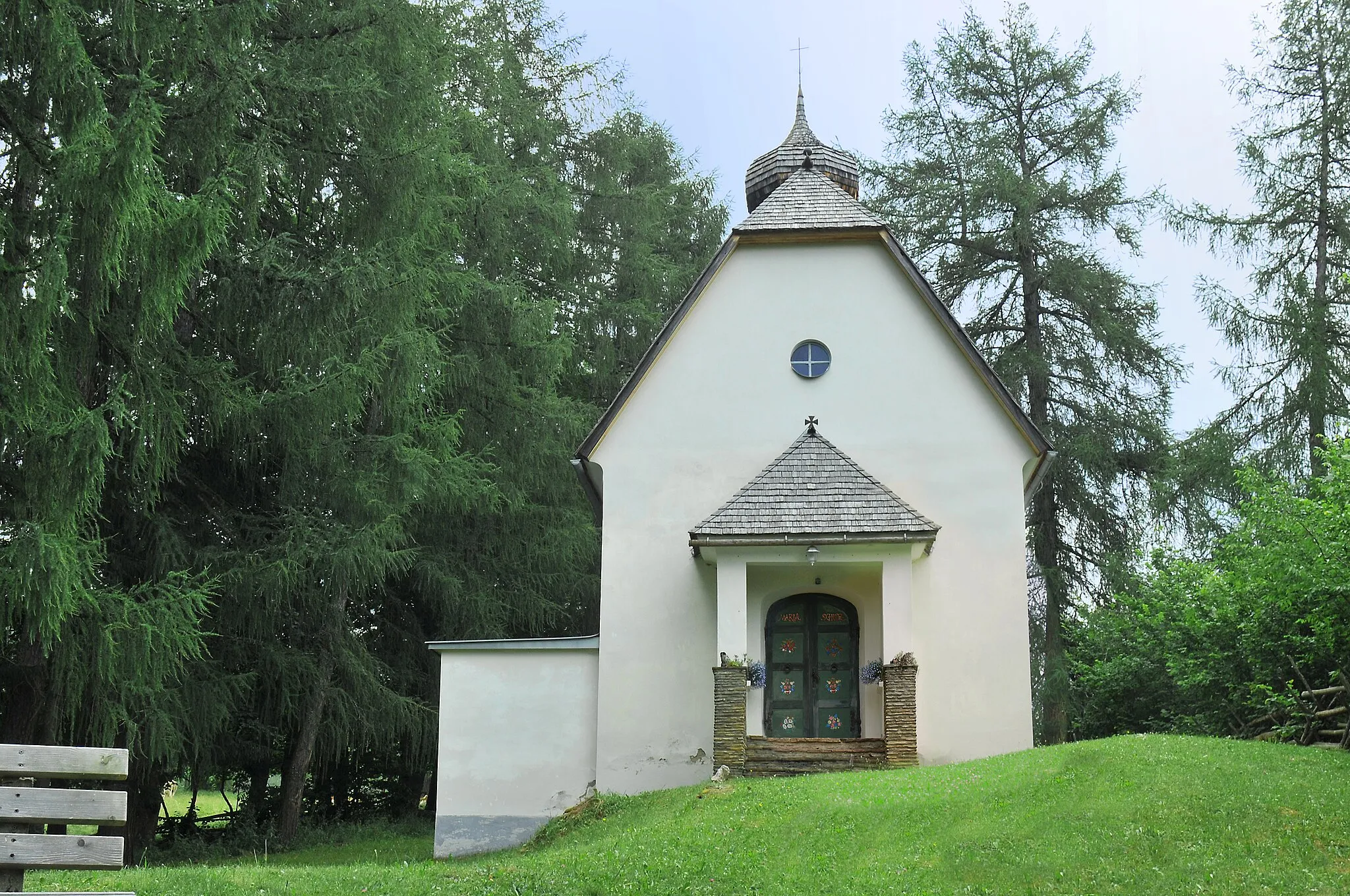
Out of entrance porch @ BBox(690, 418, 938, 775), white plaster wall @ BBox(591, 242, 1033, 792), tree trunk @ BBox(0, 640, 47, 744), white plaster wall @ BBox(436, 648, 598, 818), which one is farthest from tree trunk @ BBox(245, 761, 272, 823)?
entrance porch @ BBox(690, 418, 938, 775)

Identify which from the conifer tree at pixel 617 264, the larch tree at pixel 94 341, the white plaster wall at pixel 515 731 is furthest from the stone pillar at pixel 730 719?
the conifer tree at pixel 617 264

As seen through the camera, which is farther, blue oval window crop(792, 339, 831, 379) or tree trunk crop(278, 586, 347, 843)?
tree trunk crop(278, 586, 347, 843)

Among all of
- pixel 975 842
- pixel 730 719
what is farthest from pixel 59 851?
pixel 730 719

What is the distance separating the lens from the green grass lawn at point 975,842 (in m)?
9.23

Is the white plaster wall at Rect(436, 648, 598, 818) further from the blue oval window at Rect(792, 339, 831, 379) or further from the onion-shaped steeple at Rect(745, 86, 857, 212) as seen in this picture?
the onion-shaped steeple at Rect(745, 86, 857, 212)

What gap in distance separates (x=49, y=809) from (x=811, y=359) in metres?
13.3

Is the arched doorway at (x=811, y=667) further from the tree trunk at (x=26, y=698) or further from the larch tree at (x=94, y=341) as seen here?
the tree trunk at (x=26, y=698)

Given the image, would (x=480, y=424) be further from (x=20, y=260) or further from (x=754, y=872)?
(x=754, y=872)

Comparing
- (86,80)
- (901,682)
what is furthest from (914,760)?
(86,80)

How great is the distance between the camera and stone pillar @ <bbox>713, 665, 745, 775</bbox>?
14.5 metres

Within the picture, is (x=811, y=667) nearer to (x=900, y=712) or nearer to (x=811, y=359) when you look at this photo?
(x=900, y=712)

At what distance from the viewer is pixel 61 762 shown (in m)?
5.36

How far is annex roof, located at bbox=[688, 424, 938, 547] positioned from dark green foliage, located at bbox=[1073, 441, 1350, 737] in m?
3.95

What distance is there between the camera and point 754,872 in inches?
390
